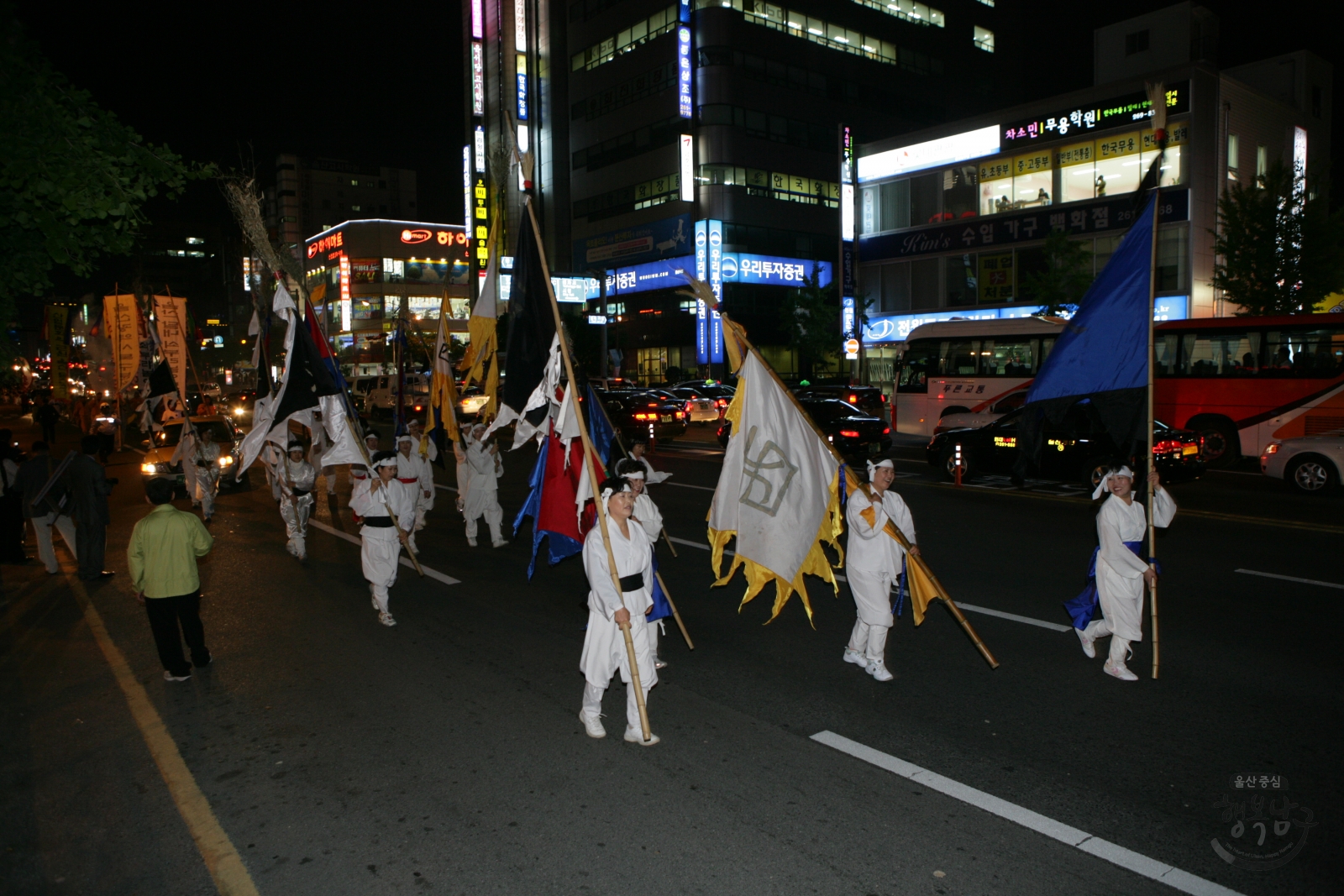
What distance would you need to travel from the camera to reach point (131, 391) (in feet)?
92.1

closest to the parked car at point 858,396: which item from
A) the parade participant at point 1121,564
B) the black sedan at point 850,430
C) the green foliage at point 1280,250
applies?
the black sedan at point 850,430

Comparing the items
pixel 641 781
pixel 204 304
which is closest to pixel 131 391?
pixel 641 781

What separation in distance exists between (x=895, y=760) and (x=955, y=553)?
18.8 feet

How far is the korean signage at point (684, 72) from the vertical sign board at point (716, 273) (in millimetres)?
6639

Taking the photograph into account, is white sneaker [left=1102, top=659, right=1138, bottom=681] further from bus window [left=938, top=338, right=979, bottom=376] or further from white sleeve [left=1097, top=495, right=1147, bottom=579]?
bus window [left=938, top=338, right=979, bottom=376]

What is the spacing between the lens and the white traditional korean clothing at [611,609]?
5.25 meters

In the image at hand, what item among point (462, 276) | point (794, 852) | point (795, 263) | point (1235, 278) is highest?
point (462, 276)

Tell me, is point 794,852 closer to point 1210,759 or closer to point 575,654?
point 1210,759

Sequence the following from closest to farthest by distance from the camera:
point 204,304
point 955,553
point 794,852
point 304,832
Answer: point 794,852 < point 304,832 < point 955,553 < point 204,304

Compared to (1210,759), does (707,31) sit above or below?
above

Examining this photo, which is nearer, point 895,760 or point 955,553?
point 895,760

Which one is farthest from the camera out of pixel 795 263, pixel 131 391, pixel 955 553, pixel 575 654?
pixel 795 263

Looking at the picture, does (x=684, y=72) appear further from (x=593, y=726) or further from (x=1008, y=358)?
(x=593, y=726)

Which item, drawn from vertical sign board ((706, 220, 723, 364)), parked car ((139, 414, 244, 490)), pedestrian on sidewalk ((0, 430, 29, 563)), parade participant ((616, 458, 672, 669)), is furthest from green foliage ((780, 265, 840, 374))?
parade participant ((616, 458, 672, 669))
